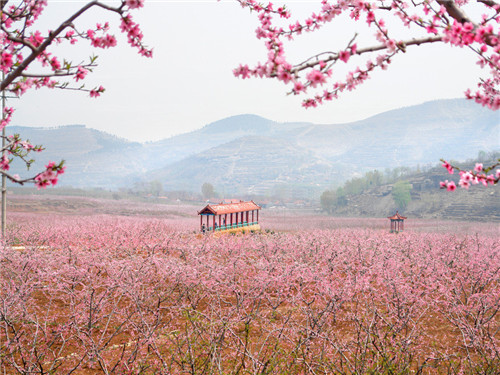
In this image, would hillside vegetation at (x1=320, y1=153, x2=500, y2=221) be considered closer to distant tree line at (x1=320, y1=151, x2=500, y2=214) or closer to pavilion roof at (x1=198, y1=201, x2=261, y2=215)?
distant tree line at (x1=320, y1=151, x2=500, y2=214)

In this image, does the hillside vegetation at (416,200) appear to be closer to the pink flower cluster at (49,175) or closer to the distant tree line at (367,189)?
the distant tree line at (367,189)

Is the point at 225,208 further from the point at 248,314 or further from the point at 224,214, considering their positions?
the point at 248,314

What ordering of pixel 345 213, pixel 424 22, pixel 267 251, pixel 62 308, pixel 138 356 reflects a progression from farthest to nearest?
pixel 345 213, pixel 267 251, pixel 62 308, pixel 138 356, pixel 424 22

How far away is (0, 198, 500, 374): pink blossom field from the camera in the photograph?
5.65 metres

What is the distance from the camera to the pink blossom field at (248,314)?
18.5ft

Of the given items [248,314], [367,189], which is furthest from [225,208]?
[367,189]

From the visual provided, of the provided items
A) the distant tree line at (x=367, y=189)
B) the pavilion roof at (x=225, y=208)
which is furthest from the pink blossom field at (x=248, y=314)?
the distant tree line at (x=367, y=189)

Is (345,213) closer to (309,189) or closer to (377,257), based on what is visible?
(377,257)

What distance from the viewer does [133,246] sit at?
12.7 metres

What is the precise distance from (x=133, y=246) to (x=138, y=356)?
6.39m

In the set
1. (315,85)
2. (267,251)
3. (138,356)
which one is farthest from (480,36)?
(267,251)

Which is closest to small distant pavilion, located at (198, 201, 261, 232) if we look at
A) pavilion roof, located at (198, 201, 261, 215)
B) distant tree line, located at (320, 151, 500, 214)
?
pavilion roof, located at (198, 201, 261, 215)

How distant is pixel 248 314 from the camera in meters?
6.04

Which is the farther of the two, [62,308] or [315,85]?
[62,308]
